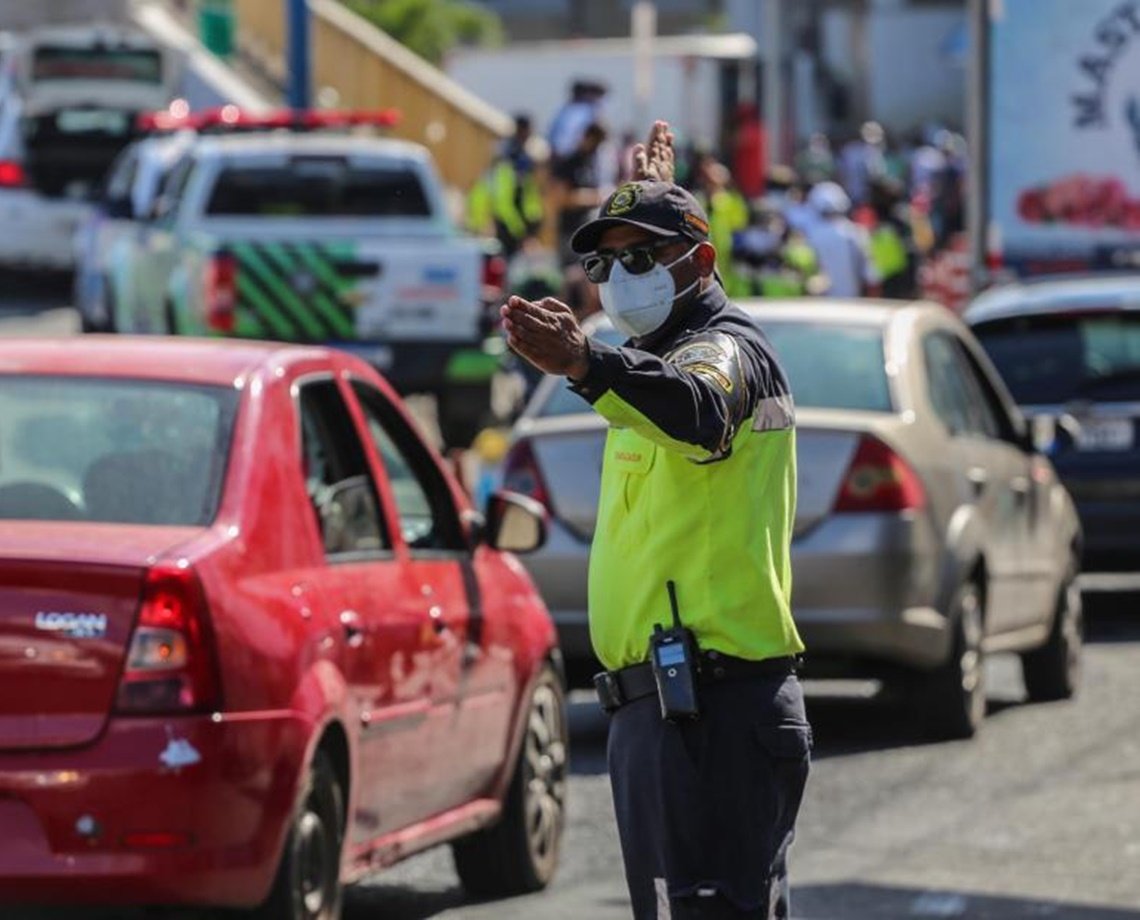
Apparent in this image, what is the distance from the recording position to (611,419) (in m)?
5.44

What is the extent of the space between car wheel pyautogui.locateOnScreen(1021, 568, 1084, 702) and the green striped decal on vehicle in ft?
23.6

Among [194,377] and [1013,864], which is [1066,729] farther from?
[194,377]

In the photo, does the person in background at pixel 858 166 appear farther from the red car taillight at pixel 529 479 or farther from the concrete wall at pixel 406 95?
the red car taillight at pixel 529 479

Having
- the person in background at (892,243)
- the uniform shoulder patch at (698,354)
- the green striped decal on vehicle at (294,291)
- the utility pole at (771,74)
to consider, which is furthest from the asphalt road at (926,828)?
the utility pole at (771,74)

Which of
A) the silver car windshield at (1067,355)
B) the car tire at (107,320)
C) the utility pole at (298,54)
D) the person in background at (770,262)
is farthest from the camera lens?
the utility pole at (298,54)

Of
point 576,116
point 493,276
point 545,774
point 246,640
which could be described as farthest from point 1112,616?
point 246,640

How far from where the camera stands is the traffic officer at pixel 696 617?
19.1 feet

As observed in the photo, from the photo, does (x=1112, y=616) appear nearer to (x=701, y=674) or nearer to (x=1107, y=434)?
(x=1107, y=434)

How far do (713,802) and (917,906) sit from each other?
331cm

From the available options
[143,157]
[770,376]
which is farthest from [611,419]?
[143,157]

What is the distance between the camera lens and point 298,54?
94.8ft

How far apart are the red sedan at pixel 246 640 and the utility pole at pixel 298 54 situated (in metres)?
19.3

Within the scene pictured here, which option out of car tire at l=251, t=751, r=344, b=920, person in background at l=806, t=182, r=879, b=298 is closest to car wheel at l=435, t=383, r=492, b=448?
person in background at l=806, t=182, r=879, b=298

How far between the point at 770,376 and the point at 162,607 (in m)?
1.64
